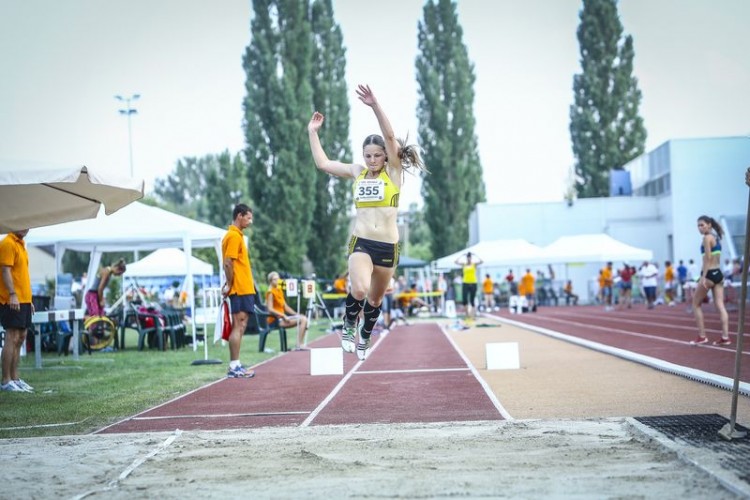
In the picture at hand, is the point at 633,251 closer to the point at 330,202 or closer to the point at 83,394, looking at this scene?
the point at 330,202

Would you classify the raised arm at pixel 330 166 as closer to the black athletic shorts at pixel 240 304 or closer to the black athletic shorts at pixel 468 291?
the black athletic shorts at pixel 240 304

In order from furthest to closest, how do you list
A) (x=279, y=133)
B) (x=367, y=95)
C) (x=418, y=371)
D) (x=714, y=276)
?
(x=279, y=133) → (x=714, y=276) → (x=418, y=371) → (x=367, y=95)

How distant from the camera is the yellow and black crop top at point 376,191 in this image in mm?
7086

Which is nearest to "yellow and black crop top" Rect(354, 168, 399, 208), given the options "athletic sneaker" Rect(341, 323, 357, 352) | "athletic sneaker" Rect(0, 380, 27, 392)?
"athletic sneaker" Rect(341, 323, 357, 352)

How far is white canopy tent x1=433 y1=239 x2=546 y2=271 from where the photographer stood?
33.7 m

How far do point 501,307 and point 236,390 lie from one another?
34.7 metres

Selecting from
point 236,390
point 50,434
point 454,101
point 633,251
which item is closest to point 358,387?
point 236,390

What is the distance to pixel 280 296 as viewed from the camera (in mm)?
15984

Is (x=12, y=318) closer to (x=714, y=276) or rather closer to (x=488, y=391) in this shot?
(x=488, y=391)

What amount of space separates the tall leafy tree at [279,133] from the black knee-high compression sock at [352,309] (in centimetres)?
3363

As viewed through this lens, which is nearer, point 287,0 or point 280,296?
point 280,296

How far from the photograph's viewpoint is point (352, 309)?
746 centimetres

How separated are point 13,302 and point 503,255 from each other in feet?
85.1

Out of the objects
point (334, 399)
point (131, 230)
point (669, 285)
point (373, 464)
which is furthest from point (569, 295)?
point (373, 464)
